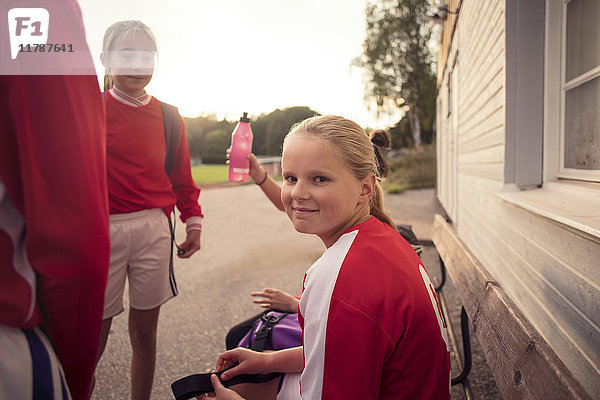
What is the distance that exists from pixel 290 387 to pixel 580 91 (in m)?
2.09

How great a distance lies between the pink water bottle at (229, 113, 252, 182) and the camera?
2.37 m

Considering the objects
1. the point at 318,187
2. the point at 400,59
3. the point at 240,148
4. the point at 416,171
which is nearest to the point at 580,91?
the point at 318,187

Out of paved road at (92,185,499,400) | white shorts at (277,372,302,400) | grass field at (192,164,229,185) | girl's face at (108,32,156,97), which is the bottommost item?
paved road at (92,185,499,400)

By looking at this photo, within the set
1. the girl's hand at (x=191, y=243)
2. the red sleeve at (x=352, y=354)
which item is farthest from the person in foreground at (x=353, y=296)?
the girl's hand at (x=191, y=243)

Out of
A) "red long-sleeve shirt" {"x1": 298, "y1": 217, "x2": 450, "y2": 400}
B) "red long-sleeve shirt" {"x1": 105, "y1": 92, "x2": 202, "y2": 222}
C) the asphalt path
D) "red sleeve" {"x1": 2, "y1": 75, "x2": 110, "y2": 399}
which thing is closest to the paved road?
the asphalt path

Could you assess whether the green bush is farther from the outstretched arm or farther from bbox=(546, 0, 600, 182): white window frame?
the outstretched arm

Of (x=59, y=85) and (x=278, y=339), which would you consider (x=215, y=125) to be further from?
(x=59, y=85)

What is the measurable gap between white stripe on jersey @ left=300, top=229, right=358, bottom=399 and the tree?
80.6ft

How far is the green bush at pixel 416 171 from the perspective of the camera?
20375 millimetres

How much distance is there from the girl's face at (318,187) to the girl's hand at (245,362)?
22.9 inches

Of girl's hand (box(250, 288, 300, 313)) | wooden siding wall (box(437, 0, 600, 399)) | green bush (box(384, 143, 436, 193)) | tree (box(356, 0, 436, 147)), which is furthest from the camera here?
tree (box(356, 0, 436, 147))

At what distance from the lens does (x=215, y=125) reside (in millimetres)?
2783

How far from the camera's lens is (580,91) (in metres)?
2.16

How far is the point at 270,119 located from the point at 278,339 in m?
1.48
